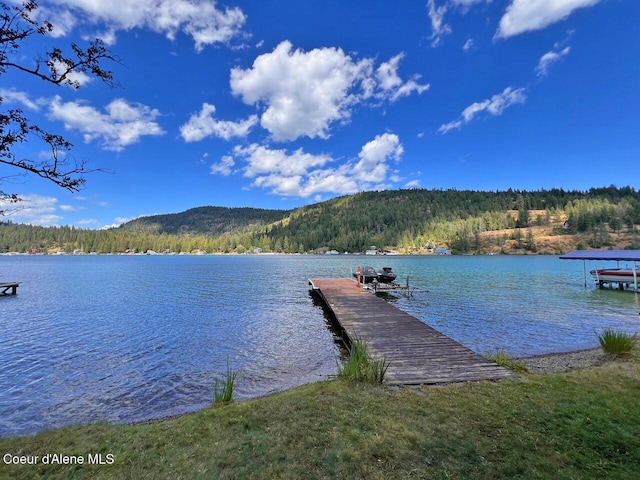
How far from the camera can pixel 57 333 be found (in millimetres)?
15695

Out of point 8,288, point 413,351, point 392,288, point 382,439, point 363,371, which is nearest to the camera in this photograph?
point 382,439

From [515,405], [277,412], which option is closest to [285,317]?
[277,412]

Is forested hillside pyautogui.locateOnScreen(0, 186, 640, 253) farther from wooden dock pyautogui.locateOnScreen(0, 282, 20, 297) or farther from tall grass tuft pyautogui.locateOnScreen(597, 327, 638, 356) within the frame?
wooden dock pyautogui.locateOnScreen(0, 282, 20, 297)

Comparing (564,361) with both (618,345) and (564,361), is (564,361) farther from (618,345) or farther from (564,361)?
(618,345)

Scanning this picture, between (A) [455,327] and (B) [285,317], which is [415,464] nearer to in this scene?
(A) [455,327]

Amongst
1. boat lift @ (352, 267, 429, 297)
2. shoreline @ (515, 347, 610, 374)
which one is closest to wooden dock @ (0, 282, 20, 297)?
boat lift @ (352, 267, 429, 297)

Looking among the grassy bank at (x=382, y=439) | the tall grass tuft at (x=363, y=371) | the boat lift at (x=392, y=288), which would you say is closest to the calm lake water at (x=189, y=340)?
the boat lift at (x=392, y=288)

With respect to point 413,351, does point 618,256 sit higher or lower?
higher

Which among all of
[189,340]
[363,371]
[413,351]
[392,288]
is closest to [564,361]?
[413,351]

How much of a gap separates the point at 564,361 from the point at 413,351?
16.8ft

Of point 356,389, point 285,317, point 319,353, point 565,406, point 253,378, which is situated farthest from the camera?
point 285,317

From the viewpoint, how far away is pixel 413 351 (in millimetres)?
9922

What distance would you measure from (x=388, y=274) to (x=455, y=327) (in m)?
14.7

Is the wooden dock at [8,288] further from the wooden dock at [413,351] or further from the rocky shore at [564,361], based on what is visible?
the rocky shore at [564,361]
